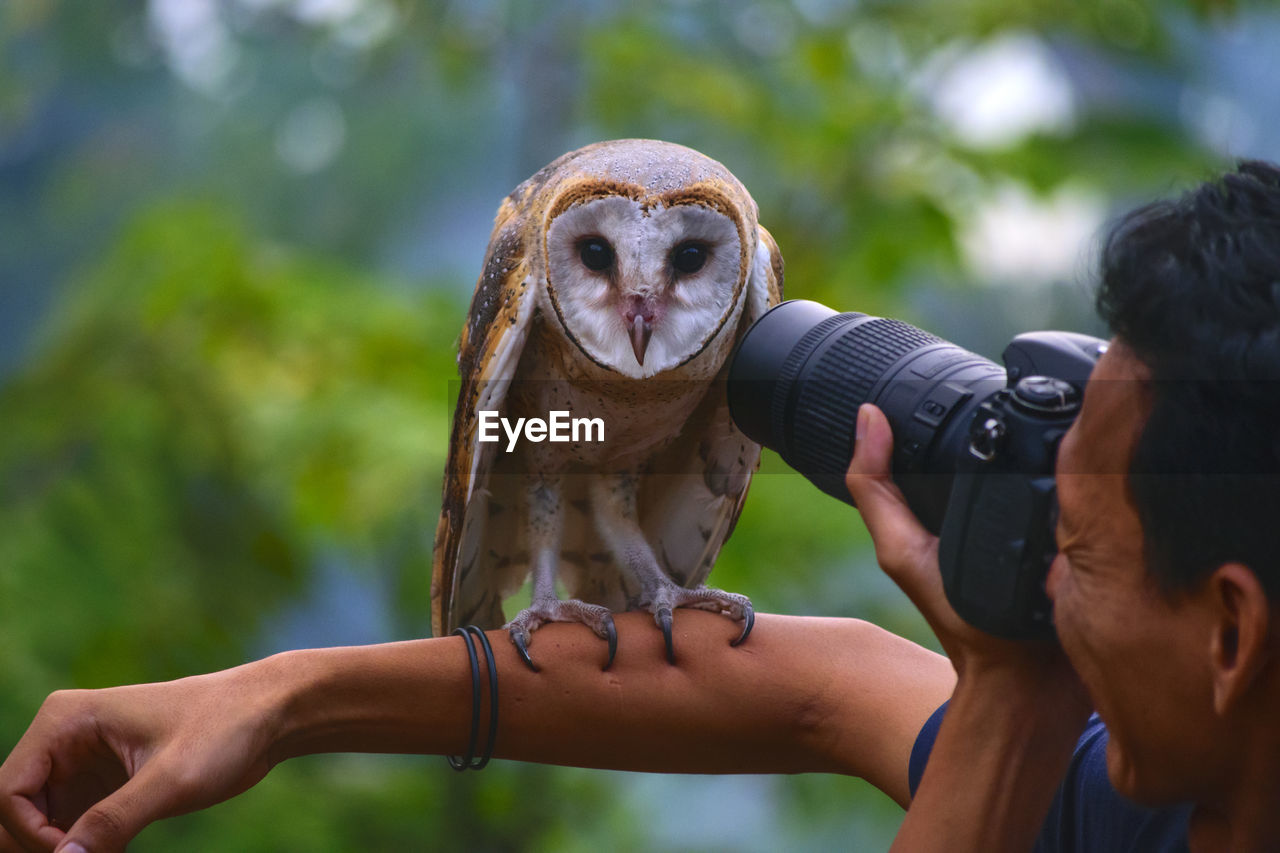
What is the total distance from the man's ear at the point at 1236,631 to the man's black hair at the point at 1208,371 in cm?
1

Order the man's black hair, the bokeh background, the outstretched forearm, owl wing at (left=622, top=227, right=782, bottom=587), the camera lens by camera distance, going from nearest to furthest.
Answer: the man's black hair < the camera lens < the outstretched forearm < owl wing at (left=622, top=227, right=782, bottom=587) < the bokeh background

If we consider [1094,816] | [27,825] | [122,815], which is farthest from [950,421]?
[27,825]

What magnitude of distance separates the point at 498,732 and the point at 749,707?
0.96ft

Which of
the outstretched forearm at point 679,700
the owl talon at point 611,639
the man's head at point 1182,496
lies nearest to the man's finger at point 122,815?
the outstretched forearm at point 679,700

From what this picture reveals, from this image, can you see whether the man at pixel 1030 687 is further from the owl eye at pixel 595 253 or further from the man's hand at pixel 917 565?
the owl eye at pixel 595 253

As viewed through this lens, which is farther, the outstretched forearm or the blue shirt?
the outstretched forearm

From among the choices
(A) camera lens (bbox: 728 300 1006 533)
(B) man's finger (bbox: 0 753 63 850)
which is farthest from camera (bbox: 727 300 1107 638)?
(B) man's finger (bbox: 0 753 63 850)

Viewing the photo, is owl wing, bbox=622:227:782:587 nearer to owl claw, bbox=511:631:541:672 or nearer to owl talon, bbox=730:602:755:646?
owl talon, bbox=730:602:755:646

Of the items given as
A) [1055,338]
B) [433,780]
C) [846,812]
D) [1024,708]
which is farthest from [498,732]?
[846,812]

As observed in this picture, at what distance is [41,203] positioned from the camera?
3.89 m

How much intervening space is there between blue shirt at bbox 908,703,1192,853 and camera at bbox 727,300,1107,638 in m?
0.25

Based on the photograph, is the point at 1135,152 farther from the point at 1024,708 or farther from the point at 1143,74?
the point at 1024,708

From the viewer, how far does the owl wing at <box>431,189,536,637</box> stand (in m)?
1.44

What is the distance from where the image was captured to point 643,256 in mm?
1418
